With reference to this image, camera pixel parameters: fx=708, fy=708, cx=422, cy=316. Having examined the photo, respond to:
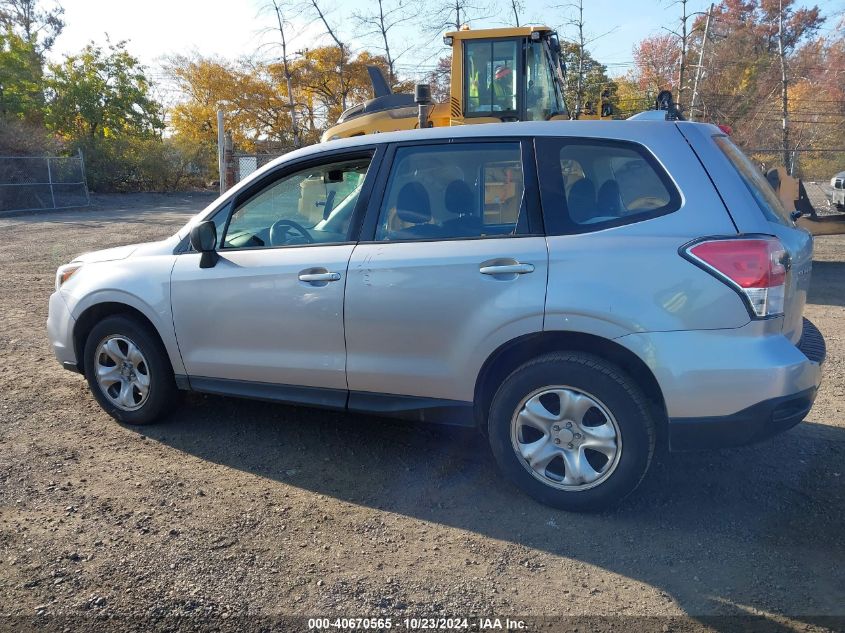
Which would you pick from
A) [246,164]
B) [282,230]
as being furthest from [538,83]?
[246,164]

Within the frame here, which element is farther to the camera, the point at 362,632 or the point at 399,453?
the point at 399,453

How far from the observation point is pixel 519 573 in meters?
3.04

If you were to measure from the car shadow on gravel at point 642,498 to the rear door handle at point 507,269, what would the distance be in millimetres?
1189

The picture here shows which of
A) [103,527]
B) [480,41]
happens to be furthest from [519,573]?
[480,41]

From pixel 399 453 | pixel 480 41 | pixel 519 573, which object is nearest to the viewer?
pixel 519 573

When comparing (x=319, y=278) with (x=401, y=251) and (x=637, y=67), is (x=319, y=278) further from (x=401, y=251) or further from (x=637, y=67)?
(x=637, y=67)

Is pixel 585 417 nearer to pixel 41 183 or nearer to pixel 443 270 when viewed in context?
pixel 443 270

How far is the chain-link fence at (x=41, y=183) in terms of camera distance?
953 inches

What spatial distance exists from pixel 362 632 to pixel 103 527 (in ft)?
5.05

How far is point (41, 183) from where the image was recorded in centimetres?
2467

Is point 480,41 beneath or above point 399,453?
above

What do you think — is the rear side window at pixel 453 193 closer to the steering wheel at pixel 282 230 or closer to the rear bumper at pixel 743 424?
the steering wheel at pixel 282 230

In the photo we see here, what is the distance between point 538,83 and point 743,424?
7.69 meters

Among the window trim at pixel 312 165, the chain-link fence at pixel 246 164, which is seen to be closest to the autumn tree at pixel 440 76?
the chain-link fence at pixel 246 164
